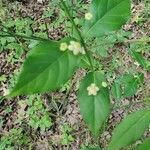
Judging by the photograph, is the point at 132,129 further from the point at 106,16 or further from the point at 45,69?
the point at 45,69

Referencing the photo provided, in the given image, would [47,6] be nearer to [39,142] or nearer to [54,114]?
[54,114]

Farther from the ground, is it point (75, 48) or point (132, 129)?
point (75, 48)

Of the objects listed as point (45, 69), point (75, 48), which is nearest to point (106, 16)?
point (75, 48)

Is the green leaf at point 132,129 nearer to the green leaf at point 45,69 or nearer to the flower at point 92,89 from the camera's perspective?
the flower at point 92,89

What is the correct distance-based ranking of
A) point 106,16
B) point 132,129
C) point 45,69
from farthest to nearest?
point 132,129 → point 106,16 → point 45,69

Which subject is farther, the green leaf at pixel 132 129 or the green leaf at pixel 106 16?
the green leaf at pixel 132 129

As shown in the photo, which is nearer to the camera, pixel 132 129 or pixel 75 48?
pixel 75 48

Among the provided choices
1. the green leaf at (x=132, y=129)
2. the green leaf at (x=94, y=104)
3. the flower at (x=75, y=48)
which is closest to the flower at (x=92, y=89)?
the green leaf at (x=94, y=104)

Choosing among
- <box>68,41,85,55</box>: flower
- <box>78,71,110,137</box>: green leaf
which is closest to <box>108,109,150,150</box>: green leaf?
<box>78,71,110,137</box>: green leaf

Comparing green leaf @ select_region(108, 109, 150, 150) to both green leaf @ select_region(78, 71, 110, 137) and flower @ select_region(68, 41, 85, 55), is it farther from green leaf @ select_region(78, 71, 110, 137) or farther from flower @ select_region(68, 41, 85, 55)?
flower @ select_region(68, 41, 85, 55)
